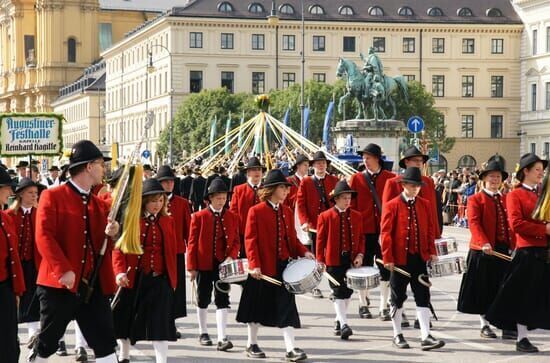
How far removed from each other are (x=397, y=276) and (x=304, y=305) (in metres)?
3.81

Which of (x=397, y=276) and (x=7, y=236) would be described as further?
(x=397, y=276)

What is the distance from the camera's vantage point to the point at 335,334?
555 inches

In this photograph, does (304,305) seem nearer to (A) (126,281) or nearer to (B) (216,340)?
(B) (216,340)

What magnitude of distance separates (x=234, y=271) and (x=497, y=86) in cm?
9406

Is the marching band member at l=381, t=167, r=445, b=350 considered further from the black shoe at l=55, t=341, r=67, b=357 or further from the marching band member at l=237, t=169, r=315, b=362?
the black shoe at l=55, t=341, r=67, b=357

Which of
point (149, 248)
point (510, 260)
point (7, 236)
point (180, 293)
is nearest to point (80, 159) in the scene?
point (7, 236)

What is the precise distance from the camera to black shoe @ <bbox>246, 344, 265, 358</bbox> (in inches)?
496

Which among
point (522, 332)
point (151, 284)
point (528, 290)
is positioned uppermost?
point (151, 284)

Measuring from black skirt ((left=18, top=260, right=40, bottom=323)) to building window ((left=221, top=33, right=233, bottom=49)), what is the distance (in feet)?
293

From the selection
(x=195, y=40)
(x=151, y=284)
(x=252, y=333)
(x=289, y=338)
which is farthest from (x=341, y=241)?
(x=195, y=40)

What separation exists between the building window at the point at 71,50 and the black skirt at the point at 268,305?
144792 mm

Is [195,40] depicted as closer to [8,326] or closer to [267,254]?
[267,254]

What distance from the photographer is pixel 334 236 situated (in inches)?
551

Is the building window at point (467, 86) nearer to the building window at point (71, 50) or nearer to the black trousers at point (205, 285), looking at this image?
the building window at point (71, 50)
